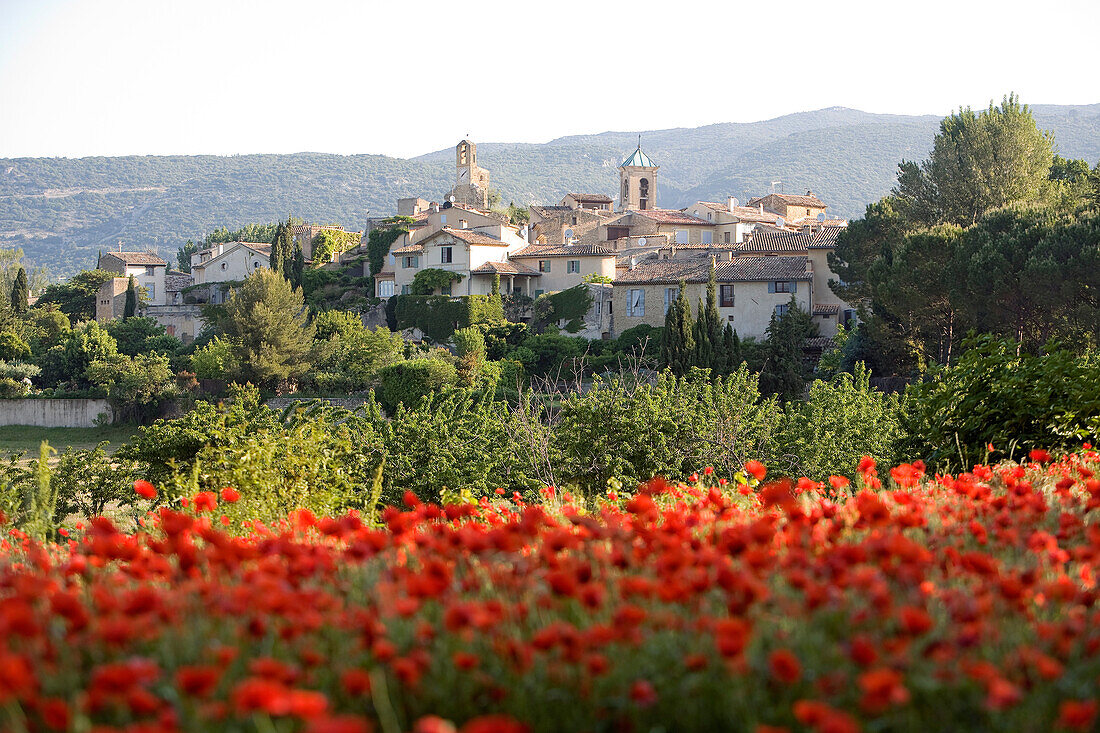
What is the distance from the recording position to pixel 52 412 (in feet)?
160

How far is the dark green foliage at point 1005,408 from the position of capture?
859cm

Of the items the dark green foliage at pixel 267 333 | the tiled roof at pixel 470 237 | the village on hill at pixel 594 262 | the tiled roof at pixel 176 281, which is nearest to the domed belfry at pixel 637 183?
the village on hill at pixel 594 262

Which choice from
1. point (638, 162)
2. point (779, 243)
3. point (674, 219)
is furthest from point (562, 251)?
point (638, 162)

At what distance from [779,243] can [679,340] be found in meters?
14.2

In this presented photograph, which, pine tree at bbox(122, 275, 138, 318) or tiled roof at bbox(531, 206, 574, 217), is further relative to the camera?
tiled roof at bbox(531, 206, 574, 217)

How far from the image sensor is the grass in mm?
43281

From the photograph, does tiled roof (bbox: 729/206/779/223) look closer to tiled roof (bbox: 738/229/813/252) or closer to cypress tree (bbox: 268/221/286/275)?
tiled roof (bbox: 738/229/813/252)

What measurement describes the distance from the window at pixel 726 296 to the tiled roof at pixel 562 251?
8934 millimetres

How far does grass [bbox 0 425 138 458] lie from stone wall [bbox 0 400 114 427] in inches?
20.1

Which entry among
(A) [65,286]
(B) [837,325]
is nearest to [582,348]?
(B) [837,325]

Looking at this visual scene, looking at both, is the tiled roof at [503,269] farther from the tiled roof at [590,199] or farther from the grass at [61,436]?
the tiled roof at [590,199]

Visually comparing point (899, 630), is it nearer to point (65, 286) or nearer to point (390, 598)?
point (390, 598)

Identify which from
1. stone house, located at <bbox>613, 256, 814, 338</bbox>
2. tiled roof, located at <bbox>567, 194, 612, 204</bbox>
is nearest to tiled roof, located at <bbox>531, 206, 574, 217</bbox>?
tiled roof, located at <bbox>567, 194, 612, 204</bbox>

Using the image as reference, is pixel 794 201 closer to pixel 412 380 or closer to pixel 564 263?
pixel 564 263
